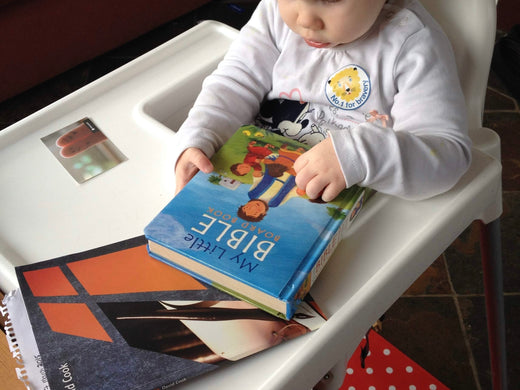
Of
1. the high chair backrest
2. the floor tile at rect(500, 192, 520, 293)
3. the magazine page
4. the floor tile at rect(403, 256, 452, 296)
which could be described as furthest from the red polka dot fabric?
the magazine page

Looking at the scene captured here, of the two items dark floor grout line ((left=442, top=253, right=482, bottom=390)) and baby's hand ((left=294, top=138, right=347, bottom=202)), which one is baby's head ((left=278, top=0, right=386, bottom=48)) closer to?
baby's hand ((left=294, top=138, right=347, bottom=202))

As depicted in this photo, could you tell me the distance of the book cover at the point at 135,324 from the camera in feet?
1.45

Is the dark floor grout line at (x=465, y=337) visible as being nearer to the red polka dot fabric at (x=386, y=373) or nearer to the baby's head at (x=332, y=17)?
the red polka dot fabric at (x=386, y=373)

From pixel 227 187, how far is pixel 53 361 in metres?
0.22

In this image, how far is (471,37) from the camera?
66 cm

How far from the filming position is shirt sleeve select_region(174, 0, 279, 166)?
664mm

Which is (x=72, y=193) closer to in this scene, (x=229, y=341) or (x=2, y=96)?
(x=229, y=341)

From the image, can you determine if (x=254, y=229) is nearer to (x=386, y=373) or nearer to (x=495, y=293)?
(x=495, y=293)

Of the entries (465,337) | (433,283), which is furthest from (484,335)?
(433,283)

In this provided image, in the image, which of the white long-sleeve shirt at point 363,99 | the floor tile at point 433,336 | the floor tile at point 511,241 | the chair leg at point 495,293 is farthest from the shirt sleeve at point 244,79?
the floor tile at point 511,241

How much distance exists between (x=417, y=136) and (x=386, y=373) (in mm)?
625

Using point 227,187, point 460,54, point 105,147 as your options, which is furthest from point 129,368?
point 460,54

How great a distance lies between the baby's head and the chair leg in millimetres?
298

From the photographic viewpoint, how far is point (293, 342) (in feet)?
1.50
